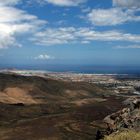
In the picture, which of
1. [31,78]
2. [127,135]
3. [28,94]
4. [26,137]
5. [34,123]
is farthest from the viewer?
[31,78]

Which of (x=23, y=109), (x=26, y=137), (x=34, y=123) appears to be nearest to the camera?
(x=26, y=137)

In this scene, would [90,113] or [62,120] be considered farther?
[90,113]

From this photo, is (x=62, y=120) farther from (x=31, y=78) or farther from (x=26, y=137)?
(x=31, y=78)

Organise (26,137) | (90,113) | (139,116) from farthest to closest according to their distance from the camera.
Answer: (90,113) → (26,137) → (139,116)

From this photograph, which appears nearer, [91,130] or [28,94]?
[91,130]

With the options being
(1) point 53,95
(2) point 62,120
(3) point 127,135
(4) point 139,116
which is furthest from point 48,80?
(3) point 127,135

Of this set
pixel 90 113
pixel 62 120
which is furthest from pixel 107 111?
pixel 62 120

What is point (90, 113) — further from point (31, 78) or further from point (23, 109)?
point (31, 78)

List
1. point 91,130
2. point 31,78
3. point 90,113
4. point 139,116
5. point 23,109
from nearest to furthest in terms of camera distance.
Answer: point 139,116
point 91,130
point 90,113
point 23,109
point 31,78

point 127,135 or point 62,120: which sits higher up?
point 127,135
